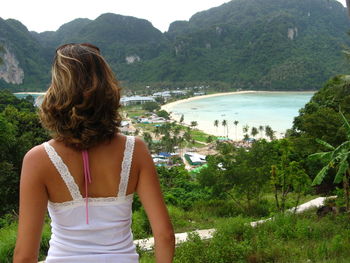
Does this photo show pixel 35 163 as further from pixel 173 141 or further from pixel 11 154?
pixel 173 141

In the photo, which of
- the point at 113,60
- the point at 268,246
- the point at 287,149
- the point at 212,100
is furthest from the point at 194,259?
the point at 113,60

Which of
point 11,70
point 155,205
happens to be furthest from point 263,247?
point 11,70

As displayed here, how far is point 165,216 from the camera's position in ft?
→ 3.09

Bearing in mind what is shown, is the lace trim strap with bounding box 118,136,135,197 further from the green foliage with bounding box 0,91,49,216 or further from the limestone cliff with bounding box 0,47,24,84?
the limestone cliff with bounding box 0,47,24,84

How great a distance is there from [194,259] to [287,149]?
3736 mm

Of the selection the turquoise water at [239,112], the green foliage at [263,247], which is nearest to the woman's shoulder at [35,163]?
the green foliage at [263,247]

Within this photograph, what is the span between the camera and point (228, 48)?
115000 millimetres

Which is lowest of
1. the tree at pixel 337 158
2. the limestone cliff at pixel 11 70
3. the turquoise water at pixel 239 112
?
the turquoise water at pixel 239 112

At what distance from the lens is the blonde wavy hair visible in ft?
2.82

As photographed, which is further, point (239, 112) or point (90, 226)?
point (239, 112)

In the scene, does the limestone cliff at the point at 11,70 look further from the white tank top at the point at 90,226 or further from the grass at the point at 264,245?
the white tank top at the point at 90,226

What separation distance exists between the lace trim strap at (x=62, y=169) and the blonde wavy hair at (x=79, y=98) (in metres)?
0.04

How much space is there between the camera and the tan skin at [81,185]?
841 millimetres

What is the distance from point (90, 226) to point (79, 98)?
31 cm
